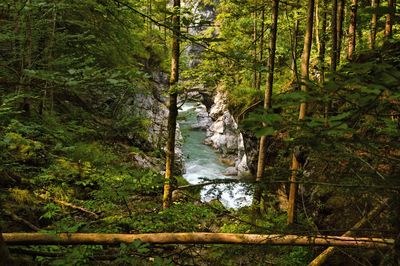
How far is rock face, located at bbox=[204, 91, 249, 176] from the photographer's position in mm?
24500

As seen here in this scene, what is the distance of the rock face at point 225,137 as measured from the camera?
24.5 m

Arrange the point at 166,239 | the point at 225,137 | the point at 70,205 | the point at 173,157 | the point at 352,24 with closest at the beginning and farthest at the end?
the point at 166,239 < the point at 70,205 < the point at 173,157 < the point at 352,24 < the point at 225,137

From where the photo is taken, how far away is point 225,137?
99.2 ft

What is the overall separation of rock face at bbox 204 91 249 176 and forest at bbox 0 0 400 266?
9.17m

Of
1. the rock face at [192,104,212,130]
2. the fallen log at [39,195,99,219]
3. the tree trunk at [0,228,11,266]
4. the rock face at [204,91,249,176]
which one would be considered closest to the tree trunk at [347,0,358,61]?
the fallen log at [39,195,99,219]

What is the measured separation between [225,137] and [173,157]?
870 inches

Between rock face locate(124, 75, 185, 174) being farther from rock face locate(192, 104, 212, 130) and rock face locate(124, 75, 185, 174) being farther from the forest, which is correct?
rock face locate(192, 104, 212, 130)

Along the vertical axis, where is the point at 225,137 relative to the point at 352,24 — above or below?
below

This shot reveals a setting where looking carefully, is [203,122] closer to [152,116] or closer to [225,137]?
[225,137]

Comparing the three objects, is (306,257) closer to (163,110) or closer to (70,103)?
(70,103)

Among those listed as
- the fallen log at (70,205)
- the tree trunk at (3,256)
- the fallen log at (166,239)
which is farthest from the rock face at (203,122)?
the tree trunk at (3,256)

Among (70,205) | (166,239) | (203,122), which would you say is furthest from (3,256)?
(203,122)

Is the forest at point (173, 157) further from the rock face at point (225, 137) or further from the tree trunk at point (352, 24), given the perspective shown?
the rock face at point (225, 137)

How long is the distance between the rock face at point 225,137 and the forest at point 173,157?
917 cm
